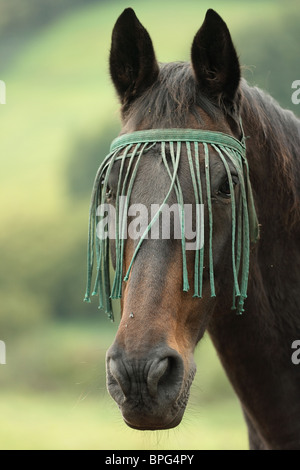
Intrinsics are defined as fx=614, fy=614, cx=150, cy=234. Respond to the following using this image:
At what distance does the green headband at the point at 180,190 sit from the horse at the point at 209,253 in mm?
13

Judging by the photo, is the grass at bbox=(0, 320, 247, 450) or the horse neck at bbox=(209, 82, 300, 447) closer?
the horse neck at bbox=(209, 82, 300, 447)

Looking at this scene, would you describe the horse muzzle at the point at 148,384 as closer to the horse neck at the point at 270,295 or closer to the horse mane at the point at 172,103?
the horse neck at the point at 270,295

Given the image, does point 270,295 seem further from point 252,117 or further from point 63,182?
point 63,182

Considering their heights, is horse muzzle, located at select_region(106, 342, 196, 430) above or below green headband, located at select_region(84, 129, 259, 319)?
below

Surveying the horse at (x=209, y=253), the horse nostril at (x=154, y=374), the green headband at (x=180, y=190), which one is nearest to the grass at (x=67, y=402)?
the horse at (x=209, y=253)

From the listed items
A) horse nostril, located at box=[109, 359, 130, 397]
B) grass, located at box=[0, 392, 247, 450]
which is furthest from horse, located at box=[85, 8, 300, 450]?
grass, located at box=[0, 392, 247, 450]

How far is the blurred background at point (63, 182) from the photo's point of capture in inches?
233

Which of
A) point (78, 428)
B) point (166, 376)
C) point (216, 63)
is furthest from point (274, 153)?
point (78, 428)

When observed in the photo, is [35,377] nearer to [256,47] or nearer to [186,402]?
[256,47]

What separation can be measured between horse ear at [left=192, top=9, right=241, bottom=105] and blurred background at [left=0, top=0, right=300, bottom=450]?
3.45 meters

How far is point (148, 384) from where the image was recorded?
183 cm

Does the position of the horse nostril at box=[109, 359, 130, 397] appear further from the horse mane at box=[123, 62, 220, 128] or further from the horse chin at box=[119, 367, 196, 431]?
the horse mane at box=[123, 62, 220, 128]

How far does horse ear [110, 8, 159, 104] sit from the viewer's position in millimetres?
2402

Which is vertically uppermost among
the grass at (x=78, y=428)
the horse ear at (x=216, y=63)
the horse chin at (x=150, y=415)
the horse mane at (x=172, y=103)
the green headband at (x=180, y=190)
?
the horse ear at (x=216, y=63)
